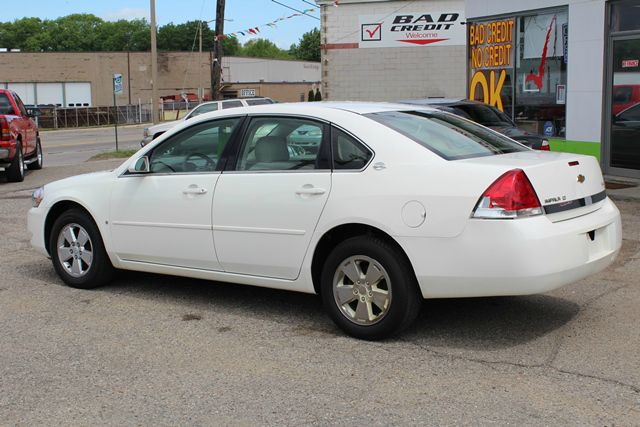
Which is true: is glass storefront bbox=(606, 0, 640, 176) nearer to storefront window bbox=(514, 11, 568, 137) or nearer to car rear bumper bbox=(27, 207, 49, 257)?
storefront window bbox=(514, 11, 568, 137)

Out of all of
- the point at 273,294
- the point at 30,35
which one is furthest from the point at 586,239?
the point at 30,35

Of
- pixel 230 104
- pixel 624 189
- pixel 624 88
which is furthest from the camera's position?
pixel 230 104

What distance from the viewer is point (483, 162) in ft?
16.0

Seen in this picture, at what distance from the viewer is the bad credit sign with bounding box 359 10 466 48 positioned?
103ft

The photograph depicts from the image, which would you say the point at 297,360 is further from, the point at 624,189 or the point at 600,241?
the point at 624,189

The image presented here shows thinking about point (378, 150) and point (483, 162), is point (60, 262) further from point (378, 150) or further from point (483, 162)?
point (483, 162)

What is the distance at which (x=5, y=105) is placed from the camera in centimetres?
1653

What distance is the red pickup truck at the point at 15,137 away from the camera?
14.9 metres

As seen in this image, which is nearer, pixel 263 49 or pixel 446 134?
pixel 446 134

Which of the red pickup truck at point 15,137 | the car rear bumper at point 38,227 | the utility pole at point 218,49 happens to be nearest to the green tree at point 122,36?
the utility pole at point 218,49

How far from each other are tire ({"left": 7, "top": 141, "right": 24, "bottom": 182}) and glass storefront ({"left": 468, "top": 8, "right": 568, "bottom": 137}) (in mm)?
9902

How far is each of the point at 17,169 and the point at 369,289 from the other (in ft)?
41.0

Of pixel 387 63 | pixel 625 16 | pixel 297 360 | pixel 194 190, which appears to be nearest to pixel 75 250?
pixel 194 190

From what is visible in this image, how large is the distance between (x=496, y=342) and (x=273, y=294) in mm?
2101
